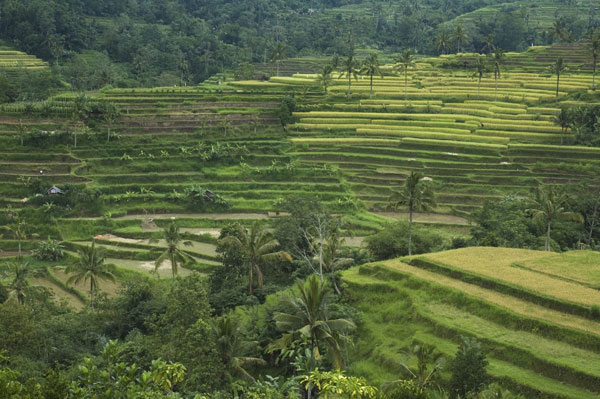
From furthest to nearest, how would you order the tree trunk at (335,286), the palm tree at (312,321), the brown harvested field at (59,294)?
the brown harvested field at (59,294) → the tree trunk at (335,286) → the palm tree at (312,321)

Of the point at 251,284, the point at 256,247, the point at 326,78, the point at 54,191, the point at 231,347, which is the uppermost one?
the point at 326,78

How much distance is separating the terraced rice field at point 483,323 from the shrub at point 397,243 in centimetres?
691

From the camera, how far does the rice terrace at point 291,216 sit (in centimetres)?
2297

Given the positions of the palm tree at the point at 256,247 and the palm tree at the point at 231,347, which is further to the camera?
the palm tree at the point at 256,247

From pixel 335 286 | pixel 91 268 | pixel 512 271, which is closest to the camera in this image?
pixel 512 271

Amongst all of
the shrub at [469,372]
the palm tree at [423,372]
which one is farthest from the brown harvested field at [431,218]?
the shrub at [469,372]

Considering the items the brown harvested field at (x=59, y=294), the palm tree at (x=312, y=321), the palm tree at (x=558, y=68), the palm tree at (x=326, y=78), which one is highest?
the palm tree at (x=558, y=68)

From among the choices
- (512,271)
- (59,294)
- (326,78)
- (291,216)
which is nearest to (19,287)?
(59,294)

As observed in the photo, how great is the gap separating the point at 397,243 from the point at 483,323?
1436cm

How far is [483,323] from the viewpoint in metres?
25.7

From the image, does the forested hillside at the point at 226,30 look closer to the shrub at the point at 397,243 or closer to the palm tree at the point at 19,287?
the palm tree at the point at 19,287

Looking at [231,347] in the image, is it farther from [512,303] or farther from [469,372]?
[512,303]

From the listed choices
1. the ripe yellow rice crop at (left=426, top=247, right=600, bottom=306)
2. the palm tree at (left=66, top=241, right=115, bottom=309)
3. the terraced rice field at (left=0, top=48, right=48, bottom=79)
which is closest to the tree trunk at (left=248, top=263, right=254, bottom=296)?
the palm tree at (left=66, top=241, right=115, bottom=309)

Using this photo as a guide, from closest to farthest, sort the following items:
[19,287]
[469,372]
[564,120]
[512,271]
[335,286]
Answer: [469,372] → [512,271] → [335,286] → [19,287] → [564,120]
